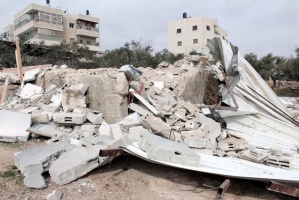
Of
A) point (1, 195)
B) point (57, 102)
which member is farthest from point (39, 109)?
point (1, 195)

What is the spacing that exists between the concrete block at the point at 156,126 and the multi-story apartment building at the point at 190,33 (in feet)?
110

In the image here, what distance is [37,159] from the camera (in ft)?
13.2

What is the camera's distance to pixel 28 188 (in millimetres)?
3672

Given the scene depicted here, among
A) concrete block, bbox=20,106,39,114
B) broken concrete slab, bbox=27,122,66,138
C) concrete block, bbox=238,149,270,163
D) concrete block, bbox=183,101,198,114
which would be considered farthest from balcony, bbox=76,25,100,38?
concrete block, bbox=238,149,270,163

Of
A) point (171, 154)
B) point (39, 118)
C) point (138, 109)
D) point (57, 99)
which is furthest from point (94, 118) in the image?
point (171, 154)

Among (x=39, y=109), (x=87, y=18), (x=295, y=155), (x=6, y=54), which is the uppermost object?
(x=87, y=18)

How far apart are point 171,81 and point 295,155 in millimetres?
3433

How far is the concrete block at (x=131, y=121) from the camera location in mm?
5582

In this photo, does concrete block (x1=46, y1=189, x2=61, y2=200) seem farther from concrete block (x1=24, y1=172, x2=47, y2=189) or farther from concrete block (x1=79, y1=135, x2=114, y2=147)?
concrete block (x1=79, y1=135, x2=114, y2=147)

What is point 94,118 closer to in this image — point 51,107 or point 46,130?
point 46,130

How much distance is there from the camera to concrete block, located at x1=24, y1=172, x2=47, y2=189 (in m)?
3.67

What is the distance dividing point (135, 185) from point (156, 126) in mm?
1492

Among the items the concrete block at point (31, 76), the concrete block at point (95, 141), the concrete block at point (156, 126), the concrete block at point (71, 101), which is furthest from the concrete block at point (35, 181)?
the concrete block at point (31, 76)

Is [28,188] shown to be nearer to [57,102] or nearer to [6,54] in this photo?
[57,102]
